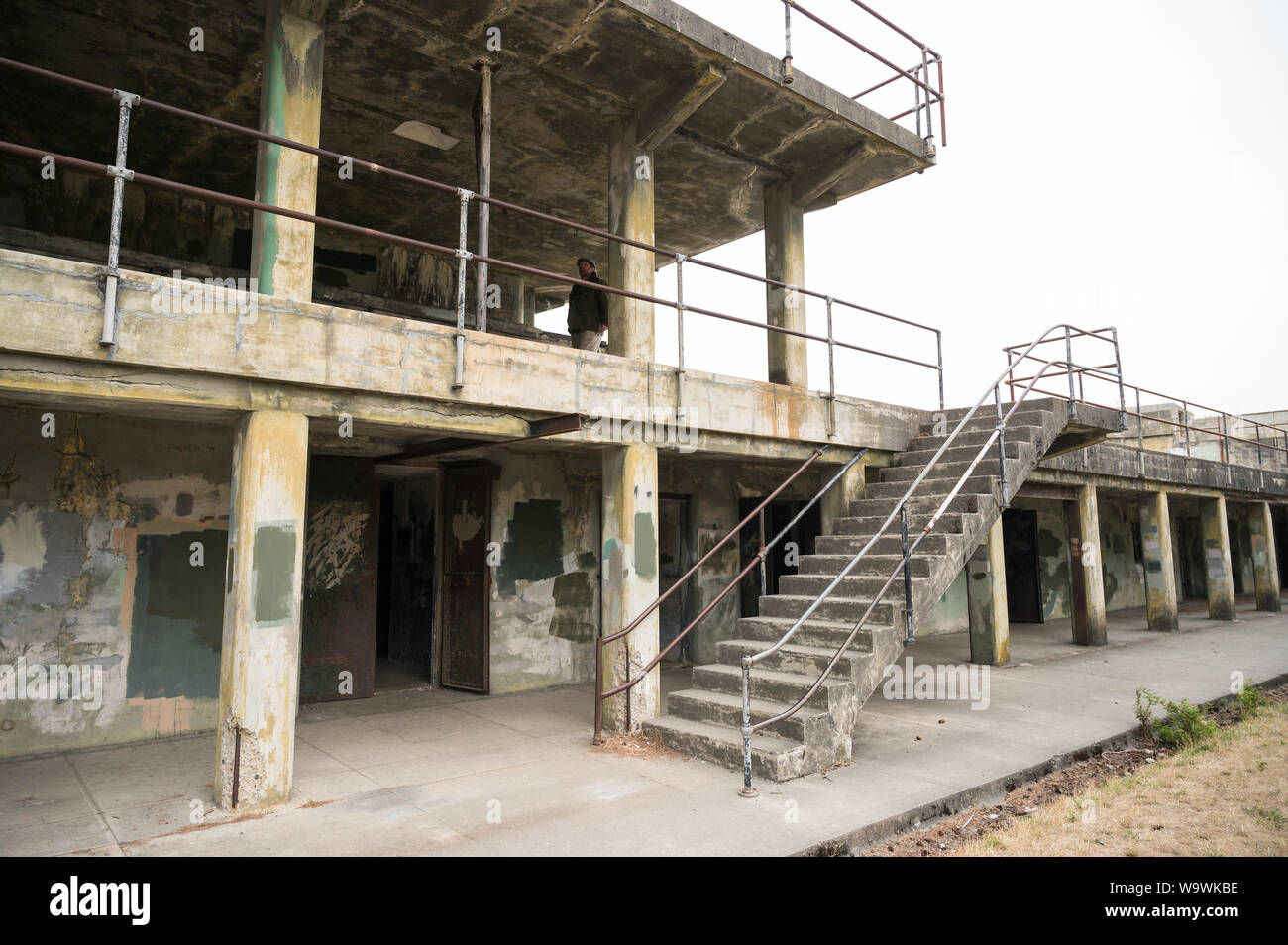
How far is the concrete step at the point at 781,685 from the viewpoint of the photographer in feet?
19.6

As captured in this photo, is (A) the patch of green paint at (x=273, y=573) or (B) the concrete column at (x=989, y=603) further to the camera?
(B) the concrete column at (x=989, y=603)

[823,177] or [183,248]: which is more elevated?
[823,177]

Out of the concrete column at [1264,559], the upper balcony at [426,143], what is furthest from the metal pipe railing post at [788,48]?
the concrete column at [1264,559]

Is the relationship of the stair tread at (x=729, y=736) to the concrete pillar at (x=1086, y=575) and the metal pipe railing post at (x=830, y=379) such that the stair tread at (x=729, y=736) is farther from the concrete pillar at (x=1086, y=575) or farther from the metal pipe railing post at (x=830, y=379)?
the concrete pillar at (x=1086, y=575)

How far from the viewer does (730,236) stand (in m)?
11.7

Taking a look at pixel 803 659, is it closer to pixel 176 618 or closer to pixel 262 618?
pixel 262 618

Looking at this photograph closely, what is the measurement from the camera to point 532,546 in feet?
30.8

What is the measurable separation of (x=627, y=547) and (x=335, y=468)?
12.0ft

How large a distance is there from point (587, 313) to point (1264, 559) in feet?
56.8

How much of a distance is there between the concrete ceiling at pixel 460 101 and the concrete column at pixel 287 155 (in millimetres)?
475

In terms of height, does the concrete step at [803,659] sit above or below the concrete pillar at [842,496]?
below

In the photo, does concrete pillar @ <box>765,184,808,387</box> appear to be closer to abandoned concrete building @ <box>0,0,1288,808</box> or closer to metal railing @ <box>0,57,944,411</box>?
abandoned concrete building @ <box>0,0,1288,808</box>
